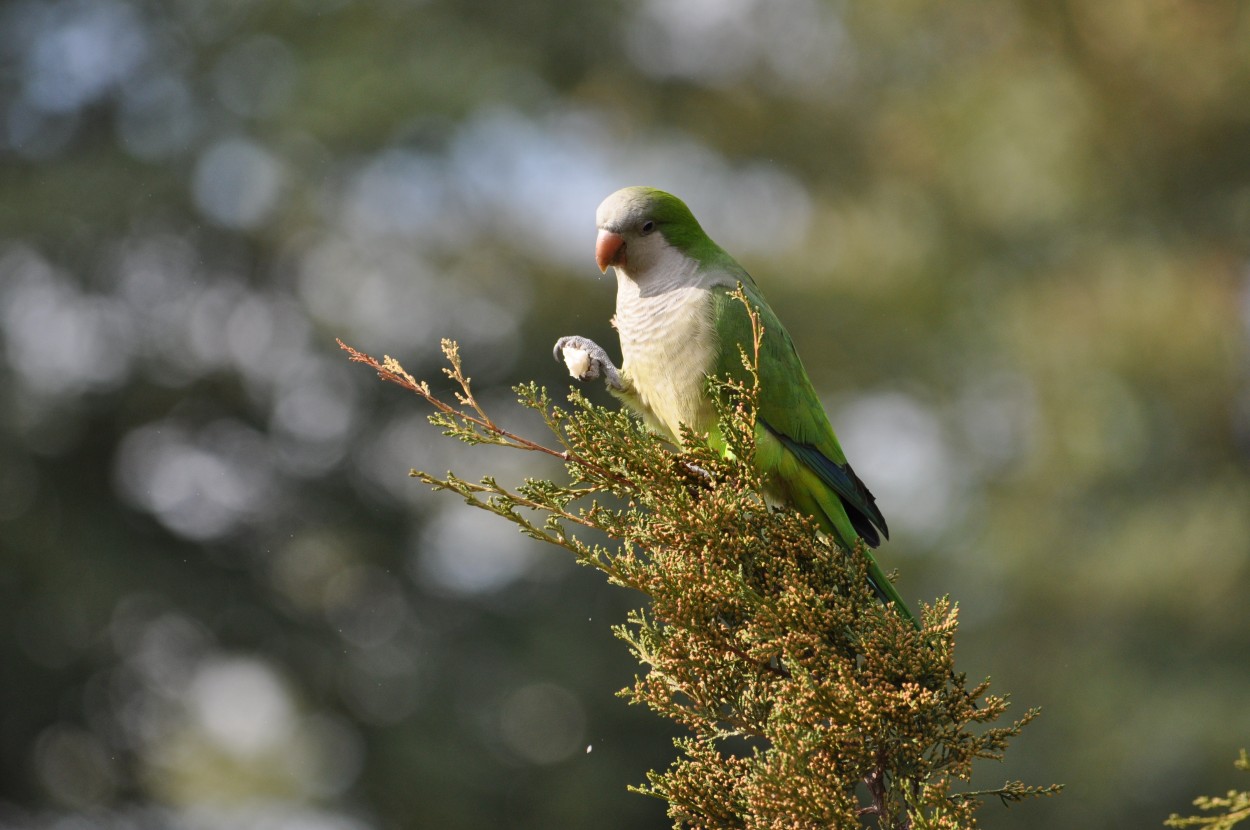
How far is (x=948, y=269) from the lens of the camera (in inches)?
470

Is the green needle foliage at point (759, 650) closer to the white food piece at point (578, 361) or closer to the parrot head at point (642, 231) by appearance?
the white food piece at point (578, 361)

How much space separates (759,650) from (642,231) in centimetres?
134

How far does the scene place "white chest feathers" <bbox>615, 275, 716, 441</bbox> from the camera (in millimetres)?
2711

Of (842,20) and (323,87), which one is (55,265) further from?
(842,20)

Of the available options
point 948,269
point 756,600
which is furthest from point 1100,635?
point 756,600

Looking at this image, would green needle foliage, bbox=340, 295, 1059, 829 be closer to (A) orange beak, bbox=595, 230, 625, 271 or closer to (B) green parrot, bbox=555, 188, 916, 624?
(B) green parrot, bbox=555, 188, 916, 624

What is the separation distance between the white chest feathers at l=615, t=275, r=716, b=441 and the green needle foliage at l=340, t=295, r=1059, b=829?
0.44 metres

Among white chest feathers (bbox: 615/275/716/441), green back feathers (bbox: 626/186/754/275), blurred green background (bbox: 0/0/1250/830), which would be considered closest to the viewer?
white chest feathers (bbox: 615/275/716/441)

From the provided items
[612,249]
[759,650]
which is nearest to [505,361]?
[612,249]

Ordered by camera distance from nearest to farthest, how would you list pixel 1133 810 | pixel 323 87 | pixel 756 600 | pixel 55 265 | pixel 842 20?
pixel 756 600 → pixel 1133 810 → pixel 55 265 → pixel 323 87 → pixel 842 20

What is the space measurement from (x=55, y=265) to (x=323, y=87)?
2.96m

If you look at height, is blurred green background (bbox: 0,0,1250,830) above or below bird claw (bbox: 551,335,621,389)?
above

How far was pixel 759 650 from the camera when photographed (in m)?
1.96

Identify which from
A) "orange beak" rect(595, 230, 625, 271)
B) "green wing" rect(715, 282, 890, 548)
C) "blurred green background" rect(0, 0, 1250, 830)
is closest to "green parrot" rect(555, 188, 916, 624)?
"green wing" rect(715, 282, 890, 548)
